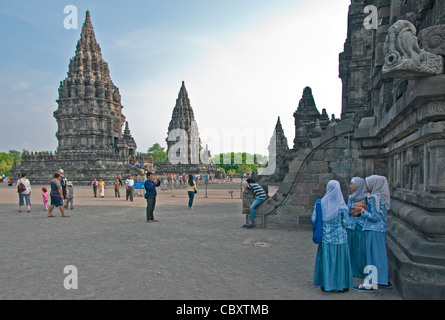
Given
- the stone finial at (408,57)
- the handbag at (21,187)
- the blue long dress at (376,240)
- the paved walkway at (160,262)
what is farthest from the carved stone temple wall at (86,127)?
the stone finial at (408,57)

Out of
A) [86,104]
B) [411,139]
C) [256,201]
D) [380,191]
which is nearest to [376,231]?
[380,191]

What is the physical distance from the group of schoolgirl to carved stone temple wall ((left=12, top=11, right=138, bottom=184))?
124 ft

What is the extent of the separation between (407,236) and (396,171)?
71.1 inches

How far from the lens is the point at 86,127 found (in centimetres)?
4475

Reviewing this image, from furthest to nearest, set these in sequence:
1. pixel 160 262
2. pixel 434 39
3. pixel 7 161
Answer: pixel 7 161
pixel 160 262
pixel 434 39

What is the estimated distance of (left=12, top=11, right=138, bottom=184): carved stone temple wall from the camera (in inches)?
1587

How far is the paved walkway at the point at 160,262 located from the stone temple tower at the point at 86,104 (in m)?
37.3

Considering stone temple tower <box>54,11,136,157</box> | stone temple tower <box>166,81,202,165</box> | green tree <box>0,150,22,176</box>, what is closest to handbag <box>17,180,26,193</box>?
stone temple tower <box>54,11,136,157</box>

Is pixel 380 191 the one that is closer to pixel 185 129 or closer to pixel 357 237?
pixel 357 237

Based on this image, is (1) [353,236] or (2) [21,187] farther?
(2) [21,187]

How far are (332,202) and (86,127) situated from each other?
4539 cm

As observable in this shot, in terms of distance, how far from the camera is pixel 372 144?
671 centimetres

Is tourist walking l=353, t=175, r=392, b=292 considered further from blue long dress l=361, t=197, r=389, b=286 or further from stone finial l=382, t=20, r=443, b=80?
stone finial l=382, t=20, r=443, b=80

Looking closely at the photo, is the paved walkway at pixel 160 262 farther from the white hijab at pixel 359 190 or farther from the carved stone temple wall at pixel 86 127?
the carved stone temple wall at pixel 86 127
